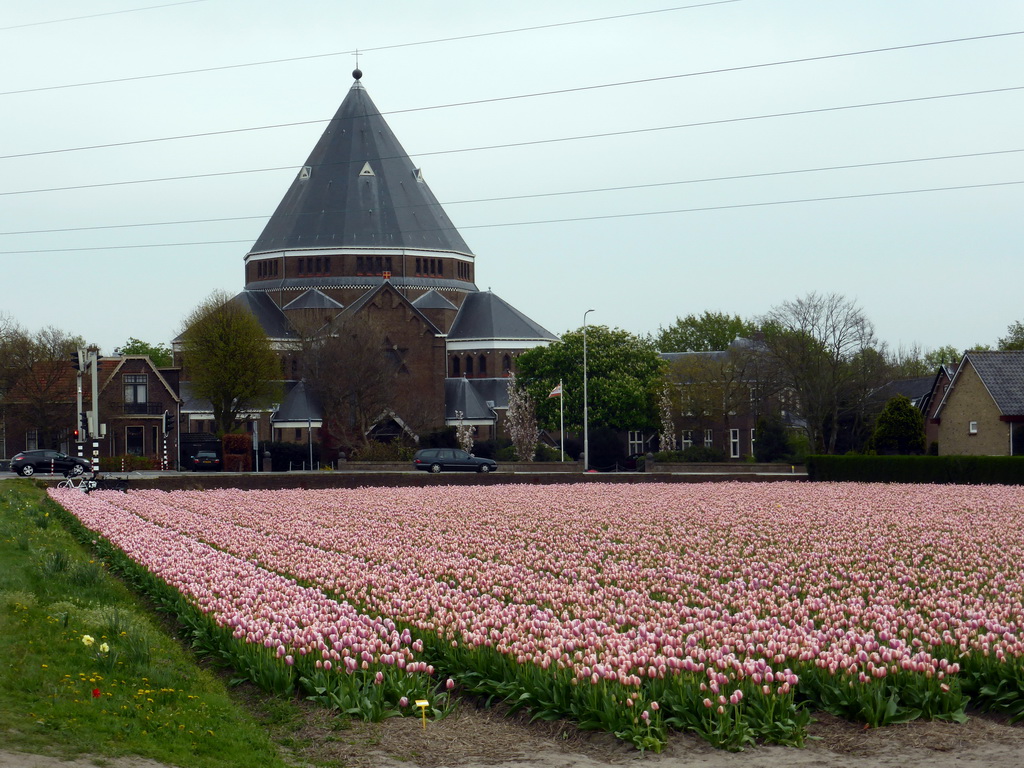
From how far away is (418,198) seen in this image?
124 meters

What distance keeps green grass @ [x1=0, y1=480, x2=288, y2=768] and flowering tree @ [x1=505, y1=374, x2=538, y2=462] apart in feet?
253

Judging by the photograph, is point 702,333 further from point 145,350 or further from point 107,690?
point 107,690

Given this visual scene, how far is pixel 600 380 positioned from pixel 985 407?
126ft

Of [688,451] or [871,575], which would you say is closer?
[871,575]

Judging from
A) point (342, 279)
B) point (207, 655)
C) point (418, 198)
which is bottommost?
point (207, 655)

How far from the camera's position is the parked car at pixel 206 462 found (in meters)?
80.6

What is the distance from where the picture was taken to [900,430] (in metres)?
71.7

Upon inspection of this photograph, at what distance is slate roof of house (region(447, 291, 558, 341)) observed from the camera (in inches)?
4520

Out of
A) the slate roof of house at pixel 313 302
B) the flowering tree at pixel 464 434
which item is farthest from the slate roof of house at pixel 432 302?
the flowering tree at pixel 464 434

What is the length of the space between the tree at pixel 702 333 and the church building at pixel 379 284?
42617 mm

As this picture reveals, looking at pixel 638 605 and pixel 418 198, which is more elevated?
pixel 418 198

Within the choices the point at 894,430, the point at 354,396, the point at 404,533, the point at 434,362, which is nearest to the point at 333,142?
the point at 434,362

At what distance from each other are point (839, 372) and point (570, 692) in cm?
7680

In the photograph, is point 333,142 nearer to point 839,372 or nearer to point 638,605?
point 839,372
